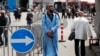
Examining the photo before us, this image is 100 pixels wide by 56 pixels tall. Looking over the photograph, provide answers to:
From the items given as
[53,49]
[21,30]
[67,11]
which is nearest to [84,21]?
[53,49]

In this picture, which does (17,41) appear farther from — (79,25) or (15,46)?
(79,25)

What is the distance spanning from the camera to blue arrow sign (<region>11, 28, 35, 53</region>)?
9328mm

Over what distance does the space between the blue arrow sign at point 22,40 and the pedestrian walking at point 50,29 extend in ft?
3.05

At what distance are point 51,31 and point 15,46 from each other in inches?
48.2

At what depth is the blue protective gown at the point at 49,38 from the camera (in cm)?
1025

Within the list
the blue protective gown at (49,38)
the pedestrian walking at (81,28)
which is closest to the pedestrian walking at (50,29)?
the blue protective gown at (49,38)

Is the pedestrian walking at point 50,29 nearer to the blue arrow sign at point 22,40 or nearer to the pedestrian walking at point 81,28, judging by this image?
the blue arrow sign at point 22,40

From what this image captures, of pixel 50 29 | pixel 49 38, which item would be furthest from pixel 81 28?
pixel 50 29

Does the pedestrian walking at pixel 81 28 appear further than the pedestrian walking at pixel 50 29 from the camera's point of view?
Yes

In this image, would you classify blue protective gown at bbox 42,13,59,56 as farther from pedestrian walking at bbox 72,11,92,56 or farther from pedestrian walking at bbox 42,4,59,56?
pedestrian walking at bbox 72,11,92,56

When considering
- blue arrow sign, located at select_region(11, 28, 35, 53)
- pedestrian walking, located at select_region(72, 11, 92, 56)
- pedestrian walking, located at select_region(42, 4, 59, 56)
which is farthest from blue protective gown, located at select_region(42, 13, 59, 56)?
pedestrian walking, located at select_region(72, 11, 92, 56)

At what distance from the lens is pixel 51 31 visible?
10.2 metres

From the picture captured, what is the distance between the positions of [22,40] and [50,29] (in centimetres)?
116

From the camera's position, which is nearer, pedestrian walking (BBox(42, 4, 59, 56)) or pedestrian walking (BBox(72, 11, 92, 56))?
pedestrian walking (BBox(42, 4, 59, 56))
